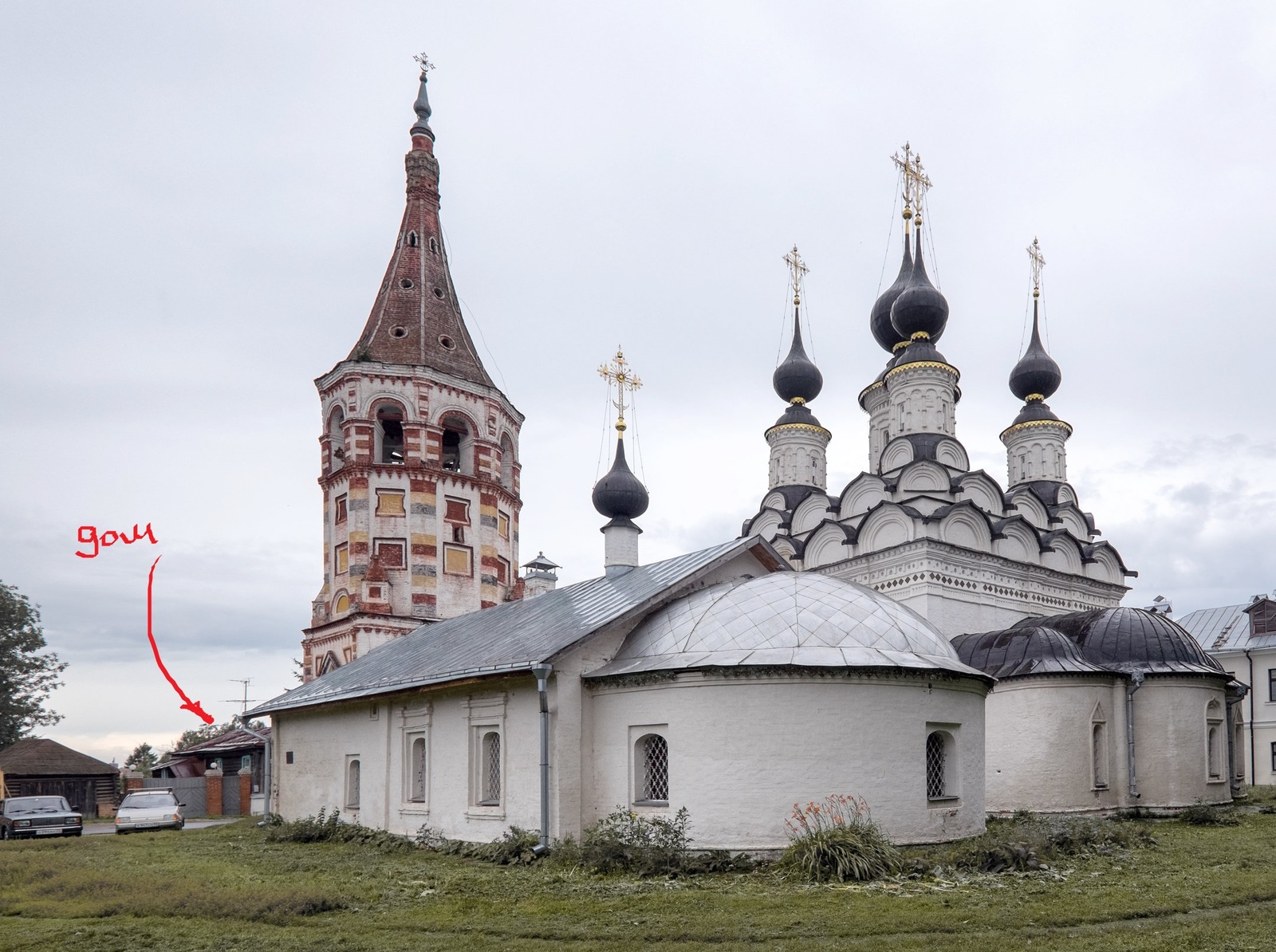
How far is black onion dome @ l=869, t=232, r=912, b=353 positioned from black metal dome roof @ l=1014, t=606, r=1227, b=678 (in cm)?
1256

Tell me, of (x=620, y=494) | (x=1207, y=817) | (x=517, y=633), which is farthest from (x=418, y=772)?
(x=1207, y=817)

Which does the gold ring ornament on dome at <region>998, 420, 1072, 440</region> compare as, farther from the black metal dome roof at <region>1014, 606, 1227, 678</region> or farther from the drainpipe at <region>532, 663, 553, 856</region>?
the drainpipe at <region>532, 663, 553, 856</region>

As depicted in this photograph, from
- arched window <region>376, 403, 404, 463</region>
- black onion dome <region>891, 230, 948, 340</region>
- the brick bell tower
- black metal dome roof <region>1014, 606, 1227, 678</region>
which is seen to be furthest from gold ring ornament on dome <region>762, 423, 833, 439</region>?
black metal dome roof <region>1014, 606, 1227, 678</region>

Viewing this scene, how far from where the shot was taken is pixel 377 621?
1019 inches

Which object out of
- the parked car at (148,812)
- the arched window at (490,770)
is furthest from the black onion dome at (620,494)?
the parked car at (148,812)

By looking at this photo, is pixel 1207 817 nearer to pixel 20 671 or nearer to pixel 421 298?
pixel 421 298

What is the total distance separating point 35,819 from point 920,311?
23.0 m

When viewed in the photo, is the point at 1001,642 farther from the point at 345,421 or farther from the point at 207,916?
the point at 345,421

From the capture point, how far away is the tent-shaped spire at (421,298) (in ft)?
93.8

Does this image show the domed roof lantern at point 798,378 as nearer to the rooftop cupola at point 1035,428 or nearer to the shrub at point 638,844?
the rooftop cupola at point 1035,428

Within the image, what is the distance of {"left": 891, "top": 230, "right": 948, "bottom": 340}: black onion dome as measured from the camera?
28.0m

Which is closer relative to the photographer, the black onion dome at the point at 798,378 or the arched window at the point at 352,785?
the arched window at the point at 352,785

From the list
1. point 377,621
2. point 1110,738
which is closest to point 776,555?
point 1110,738

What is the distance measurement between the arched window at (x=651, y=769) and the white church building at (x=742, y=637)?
0.11 feet
